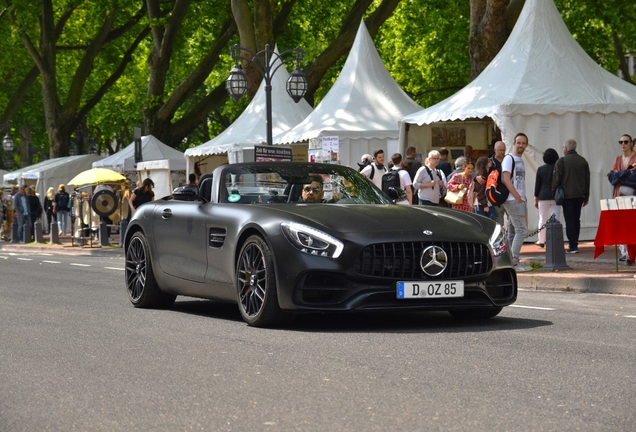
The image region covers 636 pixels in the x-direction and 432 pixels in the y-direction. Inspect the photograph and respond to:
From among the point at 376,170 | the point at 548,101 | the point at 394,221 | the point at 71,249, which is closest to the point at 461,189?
the point at 376,170

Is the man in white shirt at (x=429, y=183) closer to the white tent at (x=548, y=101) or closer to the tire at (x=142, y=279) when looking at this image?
the white tent at (x=548, y=101)

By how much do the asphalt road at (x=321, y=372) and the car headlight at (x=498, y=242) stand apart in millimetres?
591

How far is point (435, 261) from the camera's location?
907 cm

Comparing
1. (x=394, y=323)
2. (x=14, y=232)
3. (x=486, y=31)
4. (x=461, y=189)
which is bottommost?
(x=14, y=232)

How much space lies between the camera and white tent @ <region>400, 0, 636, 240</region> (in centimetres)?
2156

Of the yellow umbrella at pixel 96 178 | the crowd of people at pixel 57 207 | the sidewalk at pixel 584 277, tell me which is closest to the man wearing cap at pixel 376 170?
the sidewalk at pixel 584 277

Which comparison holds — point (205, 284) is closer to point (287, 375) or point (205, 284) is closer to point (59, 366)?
point (59, 366)

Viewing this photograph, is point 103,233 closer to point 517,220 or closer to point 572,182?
point 572,182

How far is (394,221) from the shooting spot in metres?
9.24

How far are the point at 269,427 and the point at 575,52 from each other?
60.8ft

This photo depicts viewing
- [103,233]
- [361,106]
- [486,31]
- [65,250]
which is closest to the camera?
[486,31]

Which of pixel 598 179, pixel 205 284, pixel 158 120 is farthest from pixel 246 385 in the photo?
pixel 158 120

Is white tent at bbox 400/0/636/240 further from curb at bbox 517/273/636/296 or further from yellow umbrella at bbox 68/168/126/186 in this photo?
yellow umbrella at bbox 68/168/126/186

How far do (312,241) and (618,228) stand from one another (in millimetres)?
6963
